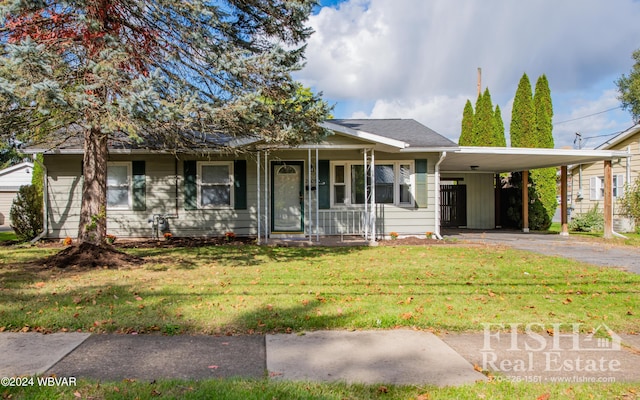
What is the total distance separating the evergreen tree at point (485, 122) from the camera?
65.5 ft

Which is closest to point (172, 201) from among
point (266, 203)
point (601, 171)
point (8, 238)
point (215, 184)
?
point (215, 184)

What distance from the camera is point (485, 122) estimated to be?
790 inches

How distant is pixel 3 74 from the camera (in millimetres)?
5469

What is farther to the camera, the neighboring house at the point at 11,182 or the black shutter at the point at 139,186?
the neighboring house at the point at 11,182

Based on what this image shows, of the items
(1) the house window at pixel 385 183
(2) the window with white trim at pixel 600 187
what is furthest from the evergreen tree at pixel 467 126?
(1) the house window at pixel 385 183

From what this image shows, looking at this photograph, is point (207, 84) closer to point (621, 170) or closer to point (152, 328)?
point (152, 328)

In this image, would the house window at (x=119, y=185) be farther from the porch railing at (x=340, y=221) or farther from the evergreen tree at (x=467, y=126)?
the evergreen tree at (x=467, y=126)

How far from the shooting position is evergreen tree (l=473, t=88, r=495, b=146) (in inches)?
786

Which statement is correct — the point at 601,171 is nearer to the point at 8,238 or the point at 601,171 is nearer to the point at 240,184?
the point at 240,184

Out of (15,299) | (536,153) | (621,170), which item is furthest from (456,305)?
(621,170)

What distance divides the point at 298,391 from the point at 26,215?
1284cm

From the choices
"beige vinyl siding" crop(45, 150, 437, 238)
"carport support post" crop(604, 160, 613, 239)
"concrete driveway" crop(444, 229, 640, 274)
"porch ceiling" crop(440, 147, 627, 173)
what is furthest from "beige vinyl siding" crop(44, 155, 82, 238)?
"carport support post" crop(604, 160, 613, 239)

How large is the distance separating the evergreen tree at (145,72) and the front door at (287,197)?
3930mm

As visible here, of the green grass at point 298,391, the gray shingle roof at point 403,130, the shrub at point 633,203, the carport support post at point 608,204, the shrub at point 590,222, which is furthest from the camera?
the shrub at point 590,222
